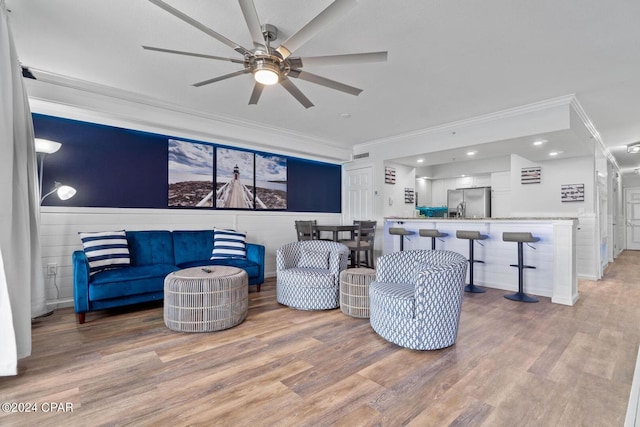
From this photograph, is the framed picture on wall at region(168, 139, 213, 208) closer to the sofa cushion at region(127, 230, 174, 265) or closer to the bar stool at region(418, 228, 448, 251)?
the sofa cushion at region(127, 230, 174, 265)

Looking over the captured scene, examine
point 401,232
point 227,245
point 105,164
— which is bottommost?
point 227,245

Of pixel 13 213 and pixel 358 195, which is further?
pixel 358 195

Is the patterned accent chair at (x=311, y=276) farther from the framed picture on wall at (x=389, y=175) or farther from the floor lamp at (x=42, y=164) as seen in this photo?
the framed picture on wall at (x=389, y=175)

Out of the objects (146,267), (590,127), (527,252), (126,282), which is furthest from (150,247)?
(590,127)

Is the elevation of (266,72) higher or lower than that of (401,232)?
higher

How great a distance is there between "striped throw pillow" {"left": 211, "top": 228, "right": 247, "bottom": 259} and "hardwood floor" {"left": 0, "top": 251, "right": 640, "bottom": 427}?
1328 mm

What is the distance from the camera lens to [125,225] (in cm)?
425

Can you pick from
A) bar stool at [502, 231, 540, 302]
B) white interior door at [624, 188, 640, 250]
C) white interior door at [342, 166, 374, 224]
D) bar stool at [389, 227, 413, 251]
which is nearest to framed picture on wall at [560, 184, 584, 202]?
bar stool at [502, 231, 540, 302]

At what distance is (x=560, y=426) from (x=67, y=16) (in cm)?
439

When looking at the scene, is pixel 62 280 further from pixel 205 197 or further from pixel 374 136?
pixel 374 136

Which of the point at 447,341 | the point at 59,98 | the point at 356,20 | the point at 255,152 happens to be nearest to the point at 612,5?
the point at 356,20

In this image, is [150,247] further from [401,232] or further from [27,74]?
[401,232]

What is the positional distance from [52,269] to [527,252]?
634cm

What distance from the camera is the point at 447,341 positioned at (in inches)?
100
